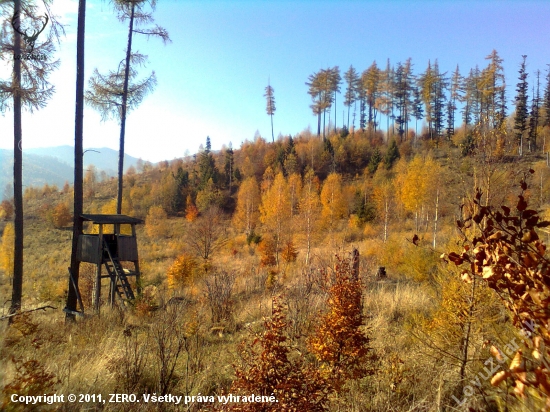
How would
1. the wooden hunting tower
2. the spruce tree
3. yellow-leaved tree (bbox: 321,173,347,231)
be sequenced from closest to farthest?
1. the wooden hunting tower
2. yellow-leaved tree (bbox: 321,173,347,231)
3. the spruce tree

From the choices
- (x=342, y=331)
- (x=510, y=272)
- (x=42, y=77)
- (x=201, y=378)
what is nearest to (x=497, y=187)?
(x=342, y=331)

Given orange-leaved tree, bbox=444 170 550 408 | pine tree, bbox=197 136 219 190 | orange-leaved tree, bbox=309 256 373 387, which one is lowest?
orange-leaved tree, bbox=309 256 373 387

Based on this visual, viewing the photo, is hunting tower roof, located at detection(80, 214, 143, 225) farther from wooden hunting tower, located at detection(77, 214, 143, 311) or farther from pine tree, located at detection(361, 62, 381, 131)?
pine tree, located at detection(361, 62, 381, 131)

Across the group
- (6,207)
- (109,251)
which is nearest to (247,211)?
(6,207)

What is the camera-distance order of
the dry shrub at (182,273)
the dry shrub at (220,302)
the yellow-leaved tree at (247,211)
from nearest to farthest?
Answer: 1. the dry shrub at (220,302)
2. the dry shrub at (182,273)
3. the yellow-leaved tree at (247,211)

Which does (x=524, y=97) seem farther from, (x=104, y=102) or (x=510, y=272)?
(x=510, y=272)

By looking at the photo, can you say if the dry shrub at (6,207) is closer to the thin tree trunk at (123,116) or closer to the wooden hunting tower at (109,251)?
the thin tree trunk at (123,116)

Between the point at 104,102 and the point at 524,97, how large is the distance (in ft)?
143

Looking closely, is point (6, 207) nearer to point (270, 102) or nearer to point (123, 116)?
point (123, 116)

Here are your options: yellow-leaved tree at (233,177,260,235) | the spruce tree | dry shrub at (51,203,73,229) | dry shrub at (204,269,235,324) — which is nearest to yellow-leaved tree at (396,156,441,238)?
the spruce tree

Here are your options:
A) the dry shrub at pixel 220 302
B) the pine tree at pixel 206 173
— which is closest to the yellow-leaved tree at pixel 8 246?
the dry shrub at pixel 220 302

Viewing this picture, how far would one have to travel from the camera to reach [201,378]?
12.7 ft

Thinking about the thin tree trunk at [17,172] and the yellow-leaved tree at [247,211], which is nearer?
the thin tree trunk at [17,172]

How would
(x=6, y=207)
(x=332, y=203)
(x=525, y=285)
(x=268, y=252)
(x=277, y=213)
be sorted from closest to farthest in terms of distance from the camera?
(x=525, y=285) → (x=6, y=207) → (x=268, y=252) → (x=277, y=213) → (x=332, y=203)
